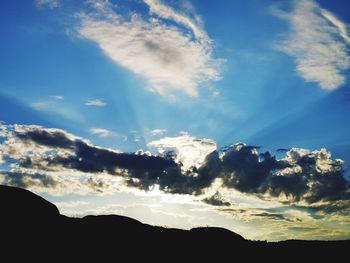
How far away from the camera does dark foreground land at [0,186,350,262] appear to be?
94.8ft

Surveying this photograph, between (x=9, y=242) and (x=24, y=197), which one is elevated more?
(x=24, y=197)

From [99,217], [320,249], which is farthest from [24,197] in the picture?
[320,249]

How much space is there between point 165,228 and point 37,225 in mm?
14523

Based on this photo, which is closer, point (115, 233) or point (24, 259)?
point (24, 259)

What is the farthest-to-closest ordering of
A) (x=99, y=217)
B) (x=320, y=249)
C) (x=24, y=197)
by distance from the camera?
(x=320, y=249)
(x=99, y=217)
(x=24, y=197)

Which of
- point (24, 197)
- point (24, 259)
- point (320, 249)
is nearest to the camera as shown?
point (24, 259)

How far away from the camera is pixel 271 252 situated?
4131 centimetres

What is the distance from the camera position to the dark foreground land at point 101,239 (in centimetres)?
2889

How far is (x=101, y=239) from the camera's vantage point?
3262 cm

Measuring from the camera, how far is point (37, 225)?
3091 cm

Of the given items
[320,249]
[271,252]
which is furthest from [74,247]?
[320,249]

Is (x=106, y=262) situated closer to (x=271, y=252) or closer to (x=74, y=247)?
(x=74, y=247)

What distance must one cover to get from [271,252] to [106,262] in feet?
67.8

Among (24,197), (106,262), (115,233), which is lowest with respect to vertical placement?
(106,262)
